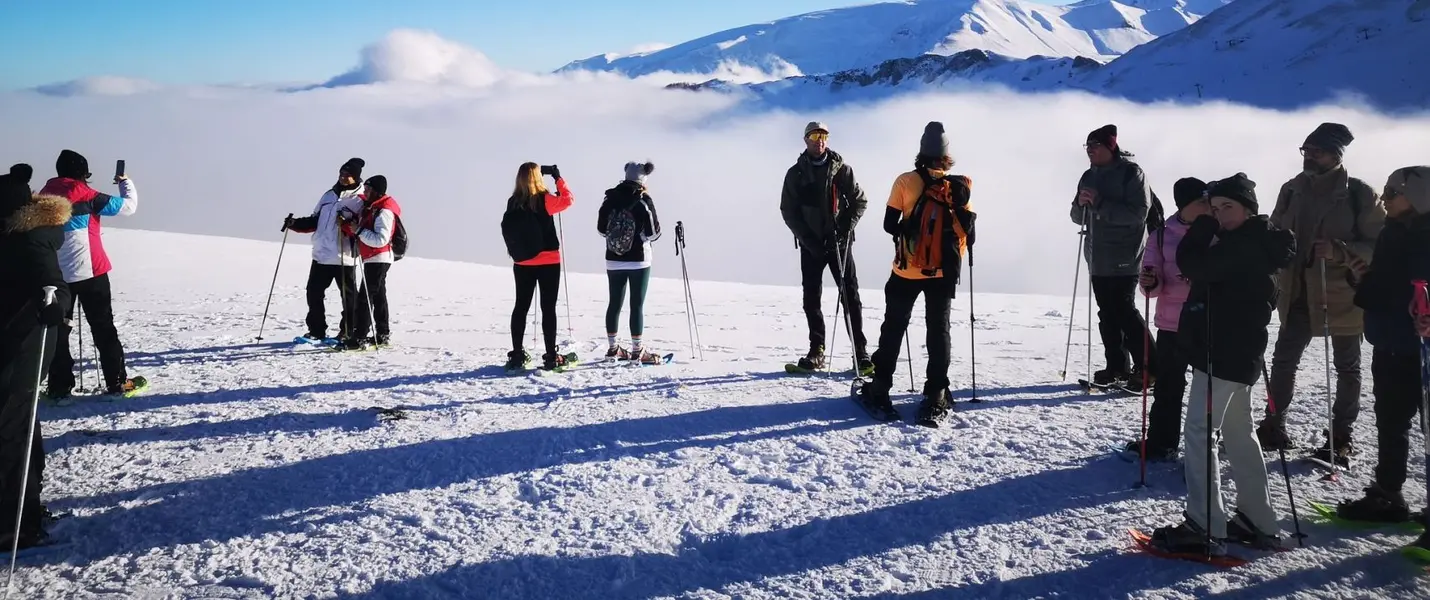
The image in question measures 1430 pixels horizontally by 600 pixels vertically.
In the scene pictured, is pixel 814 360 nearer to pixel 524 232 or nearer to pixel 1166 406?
pixel 524 232

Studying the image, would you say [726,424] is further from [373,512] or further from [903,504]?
[373,512]

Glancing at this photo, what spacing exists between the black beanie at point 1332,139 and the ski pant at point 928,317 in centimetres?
223

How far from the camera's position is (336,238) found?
8195 millimetres

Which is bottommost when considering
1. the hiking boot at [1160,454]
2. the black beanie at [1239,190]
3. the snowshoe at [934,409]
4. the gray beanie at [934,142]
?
the hiking boot at [1160,454]

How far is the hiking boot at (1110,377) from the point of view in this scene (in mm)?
6676

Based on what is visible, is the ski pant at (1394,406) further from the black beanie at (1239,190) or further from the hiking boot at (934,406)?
the hiking boot at (934,406)

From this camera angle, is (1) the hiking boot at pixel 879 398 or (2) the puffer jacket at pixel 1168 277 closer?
→ (2) the puffer jacket at pixel 1168 277

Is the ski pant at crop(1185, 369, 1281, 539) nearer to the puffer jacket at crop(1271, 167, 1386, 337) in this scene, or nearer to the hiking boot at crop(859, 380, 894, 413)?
the puffer jacket at crop(1271, 167, 1386, 337)

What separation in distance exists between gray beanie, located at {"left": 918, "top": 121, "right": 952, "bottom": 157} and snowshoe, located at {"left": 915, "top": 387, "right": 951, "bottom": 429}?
1693 millimetres

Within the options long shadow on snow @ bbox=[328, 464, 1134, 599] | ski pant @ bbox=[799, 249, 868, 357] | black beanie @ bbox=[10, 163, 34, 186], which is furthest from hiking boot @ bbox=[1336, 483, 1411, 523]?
black beanie @ bbox=[10, 163, 34, 186]

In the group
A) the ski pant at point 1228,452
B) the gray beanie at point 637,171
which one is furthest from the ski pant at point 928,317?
the gray beanie at point 637,171

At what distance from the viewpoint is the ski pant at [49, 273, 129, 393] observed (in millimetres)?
5824

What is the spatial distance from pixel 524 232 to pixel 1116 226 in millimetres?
4857

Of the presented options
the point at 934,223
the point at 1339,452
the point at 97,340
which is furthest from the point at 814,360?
the point at 97,340
